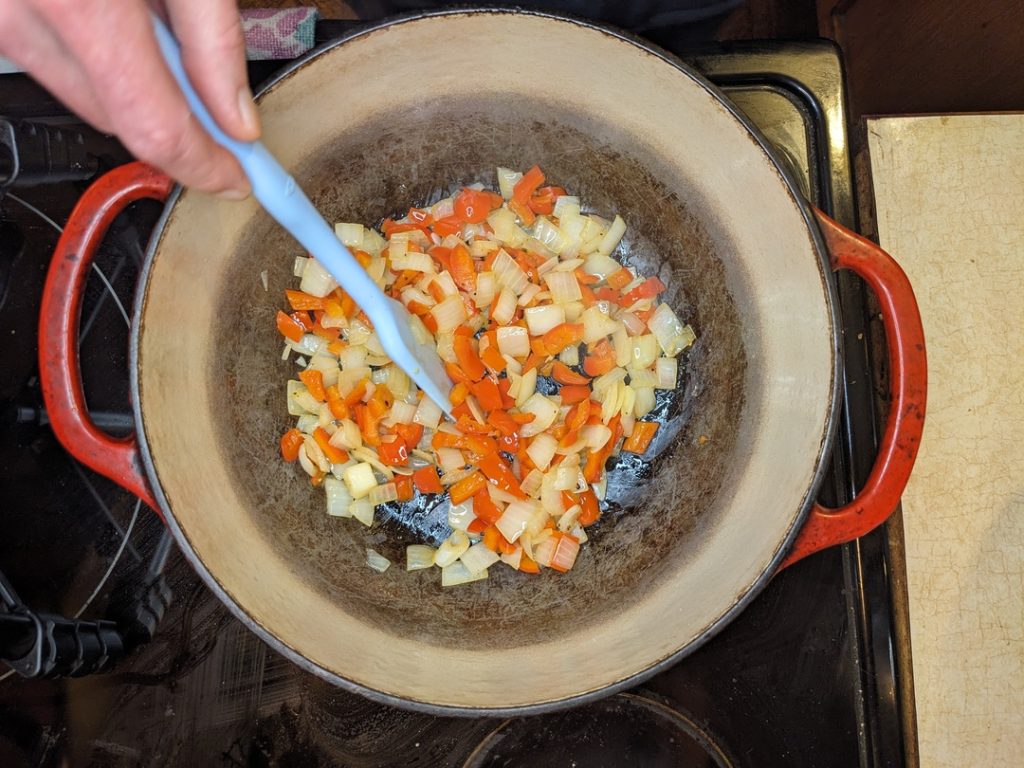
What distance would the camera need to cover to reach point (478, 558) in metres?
1.10

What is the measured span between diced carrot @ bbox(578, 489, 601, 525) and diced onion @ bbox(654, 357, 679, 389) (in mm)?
210

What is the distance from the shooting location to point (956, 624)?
3.53 ft

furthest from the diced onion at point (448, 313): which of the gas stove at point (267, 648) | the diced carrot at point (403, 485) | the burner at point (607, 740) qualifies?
the burner at point (607, 740)

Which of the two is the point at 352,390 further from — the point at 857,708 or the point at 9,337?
the point at 857,708

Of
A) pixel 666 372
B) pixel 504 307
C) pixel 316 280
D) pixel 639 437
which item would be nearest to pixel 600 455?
pixel 639 437

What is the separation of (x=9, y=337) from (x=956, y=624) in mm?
1502

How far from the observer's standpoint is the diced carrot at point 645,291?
1142 mm

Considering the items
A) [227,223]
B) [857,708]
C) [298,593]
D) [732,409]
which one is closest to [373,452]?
[298,593]

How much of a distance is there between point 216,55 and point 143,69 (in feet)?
0.23

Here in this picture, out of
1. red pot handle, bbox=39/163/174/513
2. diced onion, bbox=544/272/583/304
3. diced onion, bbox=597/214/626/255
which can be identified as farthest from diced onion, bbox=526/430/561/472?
red pot handle, bbox=39/163/174/513

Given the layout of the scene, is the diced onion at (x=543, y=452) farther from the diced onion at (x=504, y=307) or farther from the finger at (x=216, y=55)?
the finger at (x=216, y=55)

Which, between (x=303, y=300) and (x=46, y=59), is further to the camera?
(x=303, y=300)

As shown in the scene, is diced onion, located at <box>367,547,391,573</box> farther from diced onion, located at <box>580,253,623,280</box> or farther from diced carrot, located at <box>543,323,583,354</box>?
diced onion, located at <box>580,253,623,280</box>

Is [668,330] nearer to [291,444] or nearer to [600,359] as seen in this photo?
[600,359]
